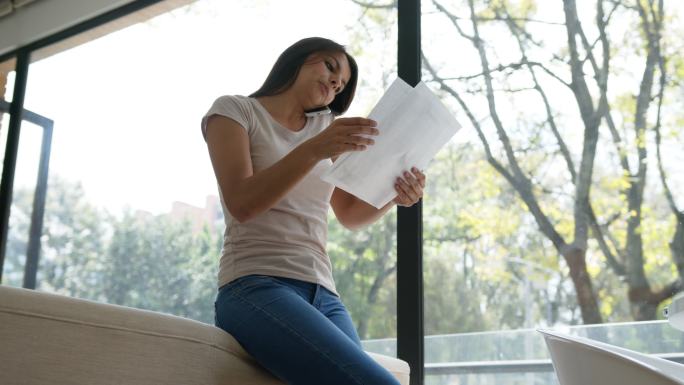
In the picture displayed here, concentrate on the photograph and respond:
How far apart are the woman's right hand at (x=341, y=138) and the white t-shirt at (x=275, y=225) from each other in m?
0.13

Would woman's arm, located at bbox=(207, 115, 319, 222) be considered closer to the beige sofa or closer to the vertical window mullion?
the beige sofa

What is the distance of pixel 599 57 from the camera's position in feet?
7.59

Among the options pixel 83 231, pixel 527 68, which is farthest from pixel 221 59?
pixel 527 68

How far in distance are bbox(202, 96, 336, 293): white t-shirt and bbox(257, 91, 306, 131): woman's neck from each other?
40 mm

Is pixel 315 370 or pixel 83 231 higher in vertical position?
pixel 83 231

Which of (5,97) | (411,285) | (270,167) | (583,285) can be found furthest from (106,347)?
(5,97)

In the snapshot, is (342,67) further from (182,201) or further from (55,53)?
(55,53)

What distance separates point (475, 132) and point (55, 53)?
2.51 meters

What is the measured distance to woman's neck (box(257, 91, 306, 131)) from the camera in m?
1.74

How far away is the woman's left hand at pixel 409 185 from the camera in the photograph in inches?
66.6

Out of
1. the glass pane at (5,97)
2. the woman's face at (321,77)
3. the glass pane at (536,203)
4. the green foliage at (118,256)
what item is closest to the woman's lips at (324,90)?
the woman's face at (321,77)

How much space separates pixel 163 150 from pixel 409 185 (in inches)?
75.7

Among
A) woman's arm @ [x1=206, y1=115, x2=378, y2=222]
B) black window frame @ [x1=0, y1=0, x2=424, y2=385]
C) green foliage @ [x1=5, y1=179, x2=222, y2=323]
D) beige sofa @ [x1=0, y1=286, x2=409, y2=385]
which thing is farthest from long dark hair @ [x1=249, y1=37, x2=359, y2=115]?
green foliage @ [x1=5, y1=179, x2=222, y2=323]

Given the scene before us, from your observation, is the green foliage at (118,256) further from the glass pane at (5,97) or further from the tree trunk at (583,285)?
the tree trunk at (583,285)
